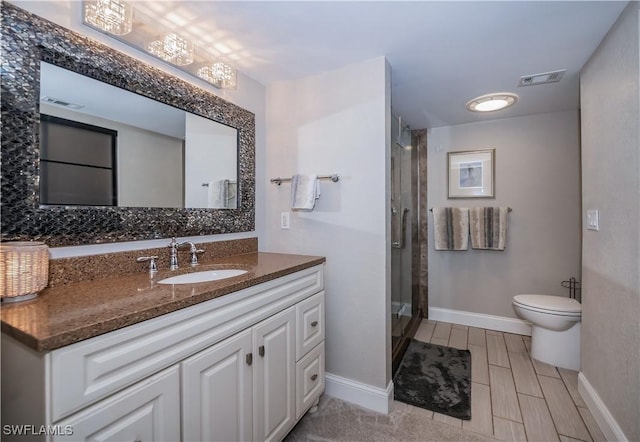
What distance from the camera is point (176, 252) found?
4.89 feet

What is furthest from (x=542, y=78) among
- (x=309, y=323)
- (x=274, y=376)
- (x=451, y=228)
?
(x=274, y=376)

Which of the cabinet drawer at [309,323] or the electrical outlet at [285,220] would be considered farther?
the electrical outlet at [285,220]

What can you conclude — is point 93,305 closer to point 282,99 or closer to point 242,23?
point 242,23

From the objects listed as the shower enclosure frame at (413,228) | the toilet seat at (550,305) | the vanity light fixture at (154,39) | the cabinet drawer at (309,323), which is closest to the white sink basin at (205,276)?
the cabinet drawer at (309,323)

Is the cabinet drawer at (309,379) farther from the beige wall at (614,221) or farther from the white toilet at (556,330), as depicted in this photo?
the white toilet at (556,330)

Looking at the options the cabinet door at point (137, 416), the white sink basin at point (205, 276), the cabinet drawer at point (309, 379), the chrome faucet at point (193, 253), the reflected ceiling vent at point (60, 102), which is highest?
the reflected ceiling vent at point (60, 102)

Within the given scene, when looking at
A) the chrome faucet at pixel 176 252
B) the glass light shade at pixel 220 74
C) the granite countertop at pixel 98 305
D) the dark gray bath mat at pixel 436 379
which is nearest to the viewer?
the granite countertop at pixel 98 305

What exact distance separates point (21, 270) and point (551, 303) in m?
3.07

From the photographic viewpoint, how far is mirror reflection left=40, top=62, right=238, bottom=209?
1.12 meters

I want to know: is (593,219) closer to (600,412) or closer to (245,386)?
(600,412)

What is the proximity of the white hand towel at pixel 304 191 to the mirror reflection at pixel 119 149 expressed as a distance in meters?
0.47

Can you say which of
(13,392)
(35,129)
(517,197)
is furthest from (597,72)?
(13,392)

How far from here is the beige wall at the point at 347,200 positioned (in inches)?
69.1

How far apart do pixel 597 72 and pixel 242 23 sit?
199 centimetres
